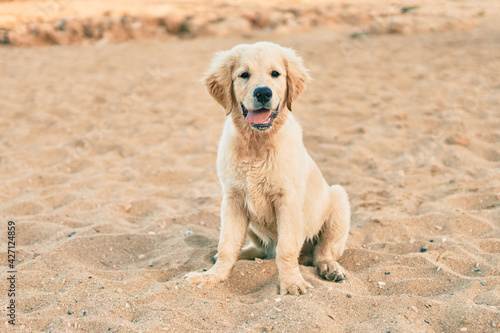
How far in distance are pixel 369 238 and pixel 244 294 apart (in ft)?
4.76

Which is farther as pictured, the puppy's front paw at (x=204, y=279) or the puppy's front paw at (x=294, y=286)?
the puppy's front paw at (x=204, y=279)

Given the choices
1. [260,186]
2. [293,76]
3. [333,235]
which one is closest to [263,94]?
[293,76]

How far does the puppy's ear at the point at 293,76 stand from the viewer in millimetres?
3641

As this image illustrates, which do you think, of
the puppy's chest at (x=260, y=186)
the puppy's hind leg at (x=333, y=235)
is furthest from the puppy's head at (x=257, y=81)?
the puppy's hind leg at (x=333, y=235)

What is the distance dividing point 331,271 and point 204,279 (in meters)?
0.93

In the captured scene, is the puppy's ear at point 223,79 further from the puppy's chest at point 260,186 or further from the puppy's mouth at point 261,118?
the puppy's chest at point 260,186

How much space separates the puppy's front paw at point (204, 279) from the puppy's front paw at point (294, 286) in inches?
18.6

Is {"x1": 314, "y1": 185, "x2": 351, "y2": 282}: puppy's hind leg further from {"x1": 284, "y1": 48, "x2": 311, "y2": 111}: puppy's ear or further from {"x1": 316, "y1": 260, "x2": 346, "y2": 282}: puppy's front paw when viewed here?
{"x1": 284, "y1": 48, "x2": 311, "y2": 111}: puppy's ear

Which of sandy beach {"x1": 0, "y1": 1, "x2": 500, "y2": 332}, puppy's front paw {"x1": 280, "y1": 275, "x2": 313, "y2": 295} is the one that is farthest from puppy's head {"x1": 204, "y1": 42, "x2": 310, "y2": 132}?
sandy beach {"x1": 0, "y1": 1, "x2": 500, "y2": 332}

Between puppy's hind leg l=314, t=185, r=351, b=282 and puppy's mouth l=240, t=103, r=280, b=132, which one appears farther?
puppy's hind leg l=314, t=185, r=351, b=282

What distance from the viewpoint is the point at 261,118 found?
3.32 meters

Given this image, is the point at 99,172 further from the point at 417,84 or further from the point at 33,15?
the point at 33,15

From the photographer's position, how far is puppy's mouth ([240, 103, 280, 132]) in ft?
10.8

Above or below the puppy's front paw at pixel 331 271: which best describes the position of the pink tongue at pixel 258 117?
above
